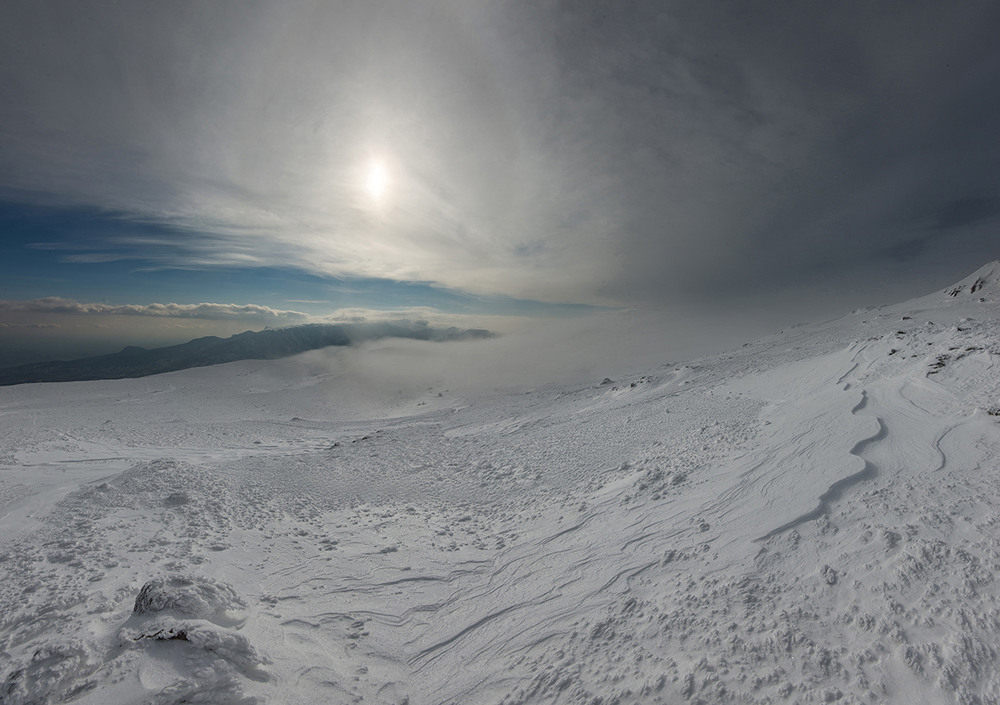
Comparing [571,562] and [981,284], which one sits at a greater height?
[981,284]

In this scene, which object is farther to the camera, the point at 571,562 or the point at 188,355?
the point at 188,355

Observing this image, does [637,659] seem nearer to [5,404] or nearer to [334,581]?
[334,581]

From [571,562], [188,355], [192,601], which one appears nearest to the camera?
[192,601]

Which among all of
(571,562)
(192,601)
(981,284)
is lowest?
(571,562)

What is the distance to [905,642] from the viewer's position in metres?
4.12

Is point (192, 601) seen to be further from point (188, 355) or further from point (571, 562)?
point (188, 355)

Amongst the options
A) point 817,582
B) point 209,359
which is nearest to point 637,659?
point 817,582

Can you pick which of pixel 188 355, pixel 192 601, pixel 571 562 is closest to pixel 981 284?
pixel 571 562

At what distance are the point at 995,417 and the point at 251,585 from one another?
15183 mm

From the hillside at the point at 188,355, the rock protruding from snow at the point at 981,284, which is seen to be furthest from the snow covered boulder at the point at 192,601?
the hillside at the point at 188,355

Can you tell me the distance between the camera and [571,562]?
25.3 ft

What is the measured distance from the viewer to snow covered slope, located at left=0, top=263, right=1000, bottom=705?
4449 mm

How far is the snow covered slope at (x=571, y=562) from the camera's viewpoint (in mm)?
4449

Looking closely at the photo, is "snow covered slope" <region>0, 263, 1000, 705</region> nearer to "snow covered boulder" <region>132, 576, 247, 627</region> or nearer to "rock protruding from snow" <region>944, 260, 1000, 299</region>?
"snow covered boulder" <region>132, 576, 247, 627</region>
